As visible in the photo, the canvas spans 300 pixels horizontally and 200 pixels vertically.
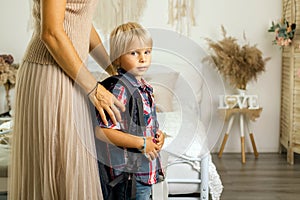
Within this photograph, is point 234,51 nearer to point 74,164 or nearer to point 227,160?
point 227,160

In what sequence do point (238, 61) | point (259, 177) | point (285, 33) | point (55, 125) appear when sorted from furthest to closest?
1. point (238, 61)
2. point (285, 33)
3. point (259, 177)
4. point (55, 125)

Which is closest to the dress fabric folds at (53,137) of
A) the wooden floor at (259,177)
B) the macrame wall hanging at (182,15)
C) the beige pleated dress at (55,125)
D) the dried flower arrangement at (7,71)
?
the beige pleated dress at (55,125)

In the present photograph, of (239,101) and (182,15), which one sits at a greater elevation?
(182,15)

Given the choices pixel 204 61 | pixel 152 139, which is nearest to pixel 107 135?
pixel 152 139

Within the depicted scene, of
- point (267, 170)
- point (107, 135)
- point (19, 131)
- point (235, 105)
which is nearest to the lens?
point (107, 135)

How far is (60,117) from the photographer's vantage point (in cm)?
137

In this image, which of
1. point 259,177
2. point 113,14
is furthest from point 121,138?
→ point 113,14

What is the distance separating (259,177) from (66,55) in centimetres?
284

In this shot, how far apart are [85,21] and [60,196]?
1.64 feet

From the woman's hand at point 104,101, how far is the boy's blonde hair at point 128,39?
0.52ft

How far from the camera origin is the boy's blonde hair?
1386 millimetres

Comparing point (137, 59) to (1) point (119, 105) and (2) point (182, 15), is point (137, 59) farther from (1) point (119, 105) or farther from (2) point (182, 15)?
(2) point (182, 15)

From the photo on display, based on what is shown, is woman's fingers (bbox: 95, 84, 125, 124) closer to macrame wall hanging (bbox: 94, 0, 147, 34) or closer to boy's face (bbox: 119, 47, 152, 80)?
boy's face (bbox: 119, 47, 152, 80)

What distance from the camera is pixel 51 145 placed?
1.37 m
